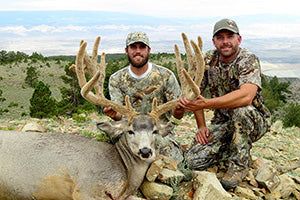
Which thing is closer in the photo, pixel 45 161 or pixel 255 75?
pixel 45 161

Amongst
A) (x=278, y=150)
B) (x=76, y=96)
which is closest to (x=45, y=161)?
(x=278, y=150)

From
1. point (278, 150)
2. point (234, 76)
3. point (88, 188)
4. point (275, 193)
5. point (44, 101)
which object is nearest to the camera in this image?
point (88, 188)

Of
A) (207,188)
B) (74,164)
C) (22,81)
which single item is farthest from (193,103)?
(22,81)

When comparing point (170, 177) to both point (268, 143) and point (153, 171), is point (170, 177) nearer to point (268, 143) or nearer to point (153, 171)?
point (153, 171)

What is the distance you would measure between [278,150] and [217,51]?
3588mm

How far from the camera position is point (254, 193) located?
532cm

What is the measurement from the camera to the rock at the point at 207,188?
468cm

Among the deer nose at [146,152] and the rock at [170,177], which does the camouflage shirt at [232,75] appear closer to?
the rock at [170,177]

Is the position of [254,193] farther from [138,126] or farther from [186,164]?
[138,126]

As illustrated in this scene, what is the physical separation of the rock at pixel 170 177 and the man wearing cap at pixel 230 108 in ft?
3.12

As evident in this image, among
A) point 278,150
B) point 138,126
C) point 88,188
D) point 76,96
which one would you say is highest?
point 138,126

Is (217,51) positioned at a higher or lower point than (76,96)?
higher

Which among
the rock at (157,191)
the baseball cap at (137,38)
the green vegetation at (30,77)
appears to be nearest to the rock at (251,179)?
the rock at (157,191)

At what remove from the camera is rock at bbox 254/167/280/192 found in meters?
5.37
